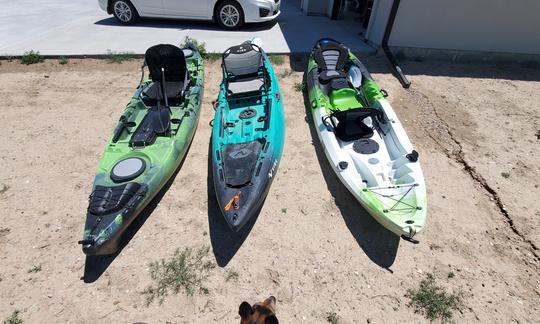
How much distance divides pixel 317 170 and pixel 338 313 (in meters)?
2.70

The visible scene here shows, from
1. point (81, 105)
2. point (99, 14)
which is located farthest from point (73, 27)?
point (81, 105)

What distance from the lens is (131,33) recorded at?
11.1 meters

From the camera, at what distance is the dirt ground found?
4.23 m

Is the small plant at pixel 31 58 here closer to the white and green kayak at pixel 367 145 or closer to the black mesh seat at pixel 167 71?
the black mesh seat at pixel 167 71

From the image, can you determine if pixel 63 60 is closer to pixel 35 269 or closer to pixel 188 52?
pixel 188 52

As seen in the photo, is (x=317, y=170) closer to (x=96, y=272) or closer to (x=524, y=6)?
(x=96, y=272)

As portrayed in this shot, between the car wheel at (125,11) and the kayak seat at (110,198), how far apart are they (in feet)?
29.3

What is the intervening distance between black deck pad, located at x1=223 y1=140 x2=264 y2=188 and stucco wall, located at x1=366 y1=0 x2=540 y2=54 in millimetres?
6677

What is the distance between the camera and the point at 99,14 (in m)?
13.1

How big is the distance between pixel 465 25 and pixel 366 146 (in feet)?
21.8

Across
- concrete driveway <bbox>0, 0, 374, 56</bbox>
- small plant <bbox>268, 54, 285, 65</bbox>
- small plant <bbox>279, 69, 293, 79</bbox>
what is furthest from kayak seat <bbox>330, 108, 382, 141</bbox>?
concrete driveway <bbox>0, 0, 374, 56</bbox>

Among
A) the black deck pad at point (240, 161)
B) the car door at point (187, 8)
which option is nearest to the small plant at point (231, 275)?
the black deck pad at point (240, 161)

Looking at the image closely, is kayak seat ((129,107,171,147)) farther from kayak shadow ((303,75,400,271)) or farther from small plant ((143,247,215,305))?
kayak shadow ((303,75,400,271))

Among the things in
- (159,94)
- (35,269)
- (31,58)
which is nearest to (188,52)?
(159,94)
